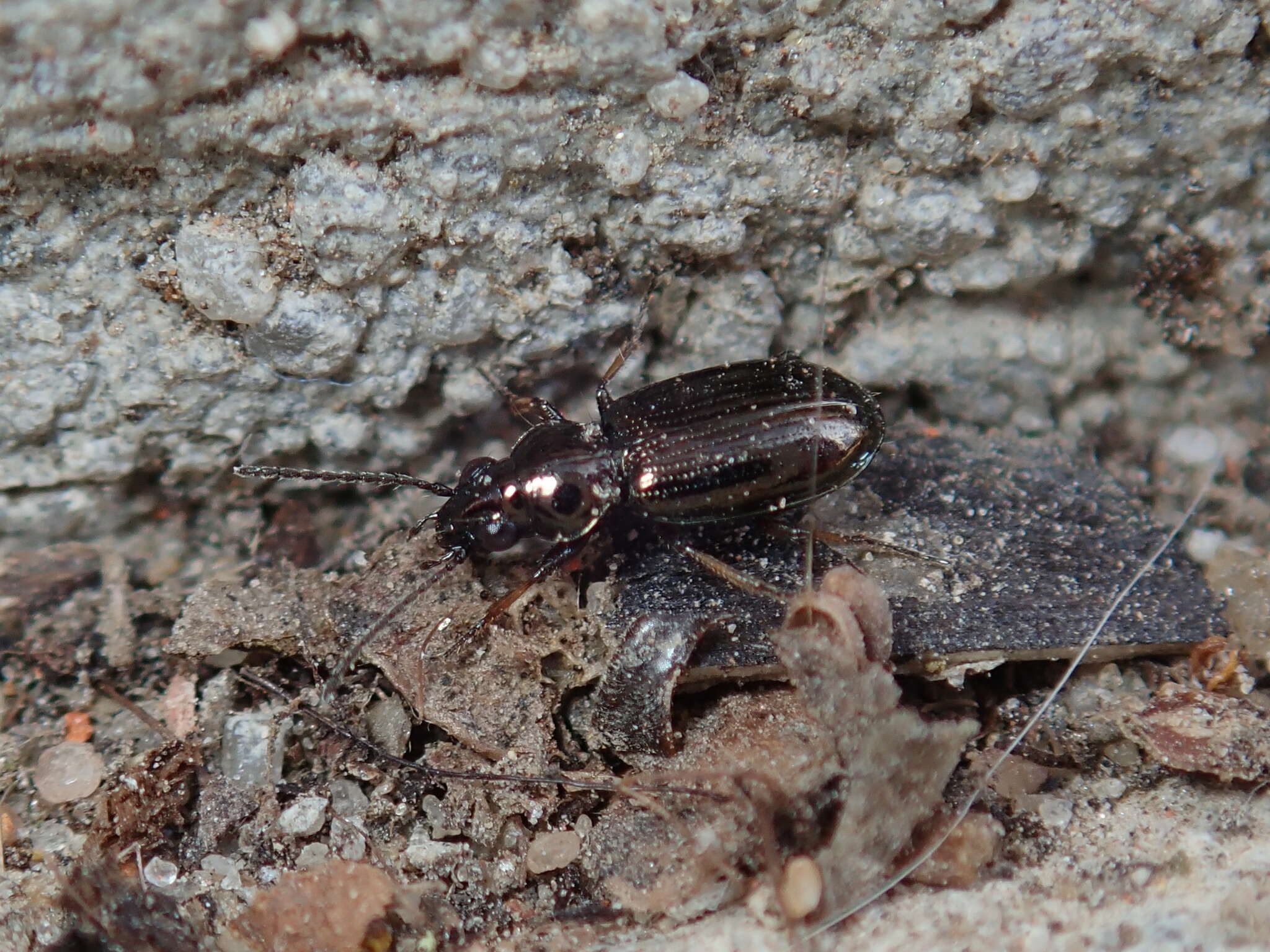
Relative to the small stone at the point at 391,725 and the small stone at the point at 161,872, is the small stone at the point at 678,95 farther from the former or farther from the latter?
the small stone at the point at 161,872

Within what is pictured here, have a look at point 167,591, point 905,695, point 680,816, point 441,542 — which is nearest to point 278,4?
point 441,542

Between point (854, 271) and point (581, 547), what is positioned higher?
point (854, 271)

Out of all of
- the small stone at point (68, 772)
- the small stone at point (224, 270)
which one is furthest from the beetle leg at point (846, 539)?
the small stone at point (68, 772)

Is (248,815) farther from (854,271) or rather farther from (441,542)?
(854,271)

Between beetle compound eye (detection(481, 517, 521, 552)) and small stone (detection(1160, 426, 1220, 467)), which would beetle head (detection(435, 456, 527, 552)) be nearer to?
beetle compound eye (detection(481, 517, 521, 552))

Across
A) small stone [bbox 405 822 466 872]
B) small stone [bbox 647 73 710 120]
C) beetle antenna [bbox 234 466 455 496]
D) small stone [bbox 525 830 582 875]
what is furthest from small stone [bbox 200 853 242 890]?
small stone [bbox 647 73 710 120]

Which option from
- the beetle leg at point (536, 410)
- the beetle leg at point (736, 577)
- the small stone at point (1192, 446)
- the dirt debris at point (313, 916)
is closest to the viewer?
the dirt debris at point (313, 916)
